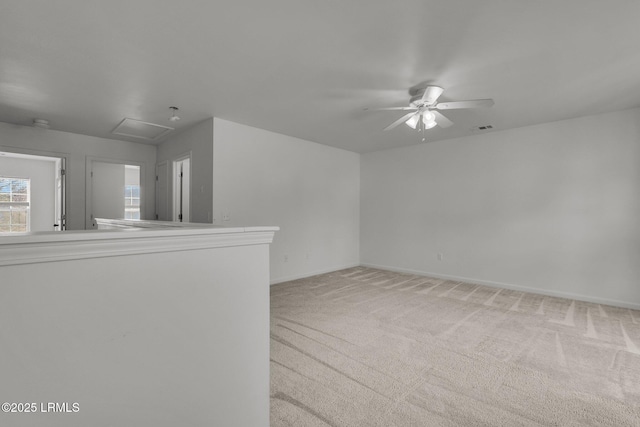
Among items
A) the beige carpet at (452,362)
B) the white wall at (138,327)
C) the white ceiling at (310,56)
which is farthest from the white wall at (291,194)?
the white wall at (138,327)

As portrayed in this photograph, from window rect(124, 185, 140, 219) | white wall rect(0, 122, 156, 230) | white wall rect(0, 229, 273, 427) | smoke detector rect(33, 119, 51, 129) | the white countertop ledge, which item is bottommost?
white wall rect(0, 229, 273, 427)

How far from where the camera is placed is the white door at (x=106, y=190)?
5.19 meters

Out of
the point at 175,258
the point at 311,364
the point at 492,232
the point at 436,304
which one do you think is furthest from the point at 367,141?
the point at 175,258

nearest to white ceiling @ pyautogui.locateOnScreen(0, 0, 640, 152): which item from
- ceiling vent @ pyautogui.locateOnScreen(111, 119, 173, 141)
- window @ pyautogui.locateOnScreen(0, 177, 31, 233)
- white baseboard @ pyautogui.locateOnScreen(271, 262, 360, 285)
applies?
ceiling vent @ pyautogui.locateOnScreen(111, 119, 173, 141)

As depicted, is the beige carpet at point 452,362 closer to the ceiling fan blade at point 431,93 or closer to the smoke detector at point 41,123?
the ceiling fan blade at point 431,93

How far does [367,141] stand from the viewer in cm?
538

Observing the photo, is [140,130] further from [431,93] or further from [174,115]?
[431,93]

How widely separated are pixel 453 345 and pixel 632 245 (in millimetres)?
3069

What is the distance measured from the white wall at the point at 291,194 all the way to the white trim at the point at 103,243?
3164 mm

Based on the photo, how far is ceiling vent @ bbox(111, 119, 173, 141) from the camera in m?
4.30

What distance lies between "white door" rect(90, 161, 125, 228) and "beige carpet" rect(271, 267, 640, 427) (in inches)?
151

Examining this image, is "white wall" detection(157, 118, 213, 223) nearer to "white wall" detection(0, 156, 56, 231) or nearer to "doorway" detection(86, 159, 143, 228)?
"doorway" detection(86, 159, 143, 228)

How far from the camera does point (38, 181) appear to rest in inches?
Result: 265

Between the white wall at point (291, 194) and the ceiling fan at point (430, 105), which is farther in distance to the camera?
the white wall at point (291, 194)
